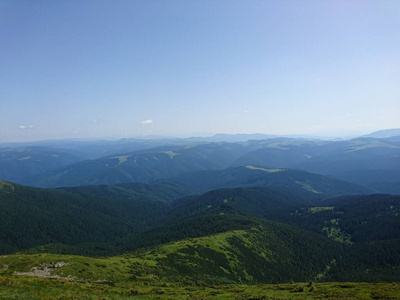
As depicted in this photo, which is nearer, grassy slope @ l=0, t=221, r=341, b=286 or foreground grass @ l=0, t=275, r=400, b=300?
foreground grass @ l=0, t=275, r=400, b=300

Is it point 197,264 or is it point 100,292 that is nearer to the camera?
point 100,292

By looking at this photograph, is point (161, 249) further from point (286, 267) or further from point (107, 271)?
point (286, 267)

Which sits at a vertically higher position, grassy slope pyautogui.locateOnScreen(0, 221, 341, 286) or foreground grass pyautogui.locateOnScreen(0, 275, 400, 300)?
foreground grass pyautogui.locateOnScreen(0, 275, 400, 300)

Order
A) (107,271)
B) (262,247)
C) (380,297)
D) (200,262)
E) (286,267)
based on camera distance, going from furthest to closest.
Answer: (262,247) → (286,267) → (200,262) → (107,271) → (380,297)

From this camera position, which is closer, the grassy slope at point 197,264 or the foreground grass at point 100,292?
the foreground grass at point 100,292

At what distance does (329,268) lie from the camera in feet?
638

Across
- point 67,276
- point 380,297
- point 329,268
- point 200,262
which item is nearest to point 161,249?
point 200,262

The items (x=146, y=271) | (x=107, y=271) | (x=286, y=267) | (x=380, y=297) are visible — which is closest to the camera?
(x=380, y=297)

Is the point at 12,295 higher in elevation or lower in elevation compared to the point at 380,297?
higher

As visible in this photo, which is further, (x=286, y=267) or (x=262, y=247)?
(x=262, y=247)

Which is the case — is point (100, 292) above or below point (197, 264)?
above

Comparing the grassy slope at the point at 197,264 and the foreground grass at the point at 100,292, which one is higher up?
the foreground grass at the point at 100,292

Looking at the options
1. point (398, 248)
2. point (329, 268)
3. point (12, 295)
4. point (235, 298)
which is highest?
point (12, 295)

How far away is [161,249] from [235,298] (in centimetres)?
9752
